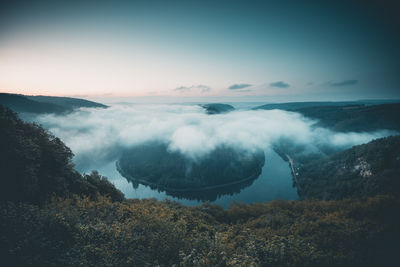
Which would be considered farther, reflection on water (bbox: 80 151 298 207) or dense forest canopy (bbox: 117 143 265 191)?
dense forest canopy (bbox: 117 143 265 191)

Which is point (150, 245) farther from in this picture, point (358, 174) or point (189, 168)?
point (189, 168)

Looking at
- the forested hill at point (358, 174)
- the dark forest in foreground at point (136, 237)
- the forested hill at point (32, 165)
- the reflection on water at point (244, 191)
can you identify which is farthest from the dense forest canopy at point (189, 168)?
the dark forest in foreground at point (136, 237)

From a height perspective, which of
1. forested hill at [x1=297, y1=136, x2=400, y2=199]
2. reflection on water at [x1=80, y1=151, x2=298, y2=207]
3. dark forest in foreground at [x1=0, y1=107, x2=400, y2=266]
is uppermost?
dark forest in foreground at [x1=0, y1=107, x2=400, y2=266]

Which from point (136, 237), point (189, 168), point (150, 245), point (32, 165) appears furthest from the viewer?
point (189, 168)

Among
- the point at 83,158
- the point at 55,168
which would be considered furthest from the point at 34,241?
the point at 83,158

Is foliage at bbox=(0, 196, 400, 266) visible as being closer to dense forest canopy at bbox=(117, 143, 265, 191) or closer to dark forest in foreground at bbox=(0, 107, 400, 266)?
dark forest in foreground at bbox=(0, 107, 400, 266)

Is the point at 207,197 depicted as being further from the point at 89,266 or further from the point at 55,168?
the point at 89,266

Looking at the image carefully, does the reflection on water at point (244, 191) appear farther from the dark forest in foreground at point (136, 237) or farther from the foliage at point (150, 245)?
the foliage at point (150, 245)

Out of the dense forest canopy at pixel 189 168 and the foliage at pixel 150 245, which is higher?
the foliage at pixel 150 245

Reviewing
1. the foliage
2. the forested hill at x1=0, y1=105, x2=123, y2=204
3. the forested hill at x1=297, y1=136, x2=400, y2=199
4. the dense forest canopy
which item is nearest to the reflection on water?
the dense forest canopy

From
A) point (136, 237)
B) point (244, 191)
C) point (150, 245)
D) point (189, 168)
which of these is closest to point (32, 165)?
point (136, 237)
